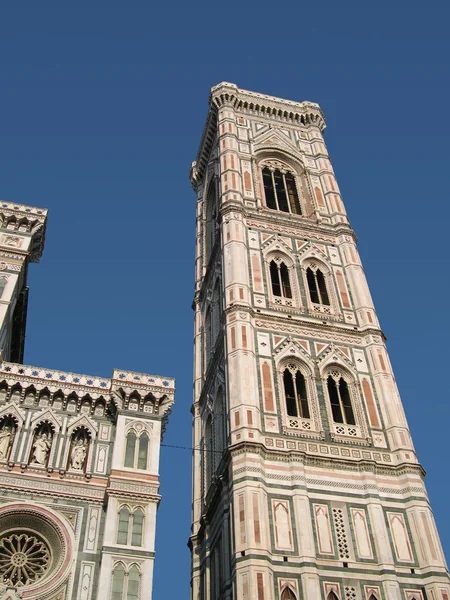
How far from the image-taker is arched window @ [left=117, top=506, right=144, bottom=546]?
18.3 metres

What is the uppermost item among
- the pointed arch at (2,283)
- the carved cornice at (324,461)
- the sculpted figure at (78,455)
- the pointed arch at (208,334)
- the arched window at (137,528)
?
the pointed arch at (208,334)

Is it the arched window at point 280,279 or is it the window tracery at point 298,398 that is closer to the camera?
the window tracery at point 298,398

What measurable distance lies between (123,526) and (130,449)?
2.31m

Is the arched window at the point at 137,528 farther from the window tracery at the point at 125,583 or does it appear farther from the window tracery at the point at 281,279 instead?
the window tracery at the point at 281,279

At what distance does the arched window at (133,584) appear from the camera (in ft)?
56.7

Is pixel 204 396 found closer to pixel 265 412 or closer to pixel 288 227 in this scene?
pixel 265 412

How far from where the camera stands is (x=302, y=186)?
35.0m

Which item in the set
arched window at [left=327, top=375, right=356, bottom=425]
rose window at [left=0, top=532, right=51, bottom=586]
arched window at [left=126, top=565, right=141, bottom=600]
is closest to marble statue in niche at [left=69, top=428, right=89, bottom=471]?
rose window at [left=0, top=532, right=51, bottom=586]

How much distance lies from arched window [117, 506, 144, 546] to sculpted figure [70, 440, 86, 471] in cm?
185

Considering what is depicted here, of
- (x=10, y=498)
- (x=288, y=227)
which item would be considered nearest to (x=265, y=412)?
(x=10, y=498)

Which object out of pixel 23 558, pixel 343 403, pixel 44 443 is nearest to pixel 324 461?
pixel 343 403

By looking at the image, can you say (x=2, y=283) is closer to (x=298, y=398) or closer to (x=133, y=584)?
(x=298, y=398)

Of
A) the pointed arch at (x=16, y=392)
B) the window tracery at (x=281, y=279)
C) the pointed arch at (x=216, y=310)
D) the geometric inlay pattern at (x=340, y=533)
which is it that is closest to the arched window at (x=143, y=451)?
the pointed arch at (x=16, y=392)

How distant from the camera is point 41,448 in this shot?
20047 millimetres
